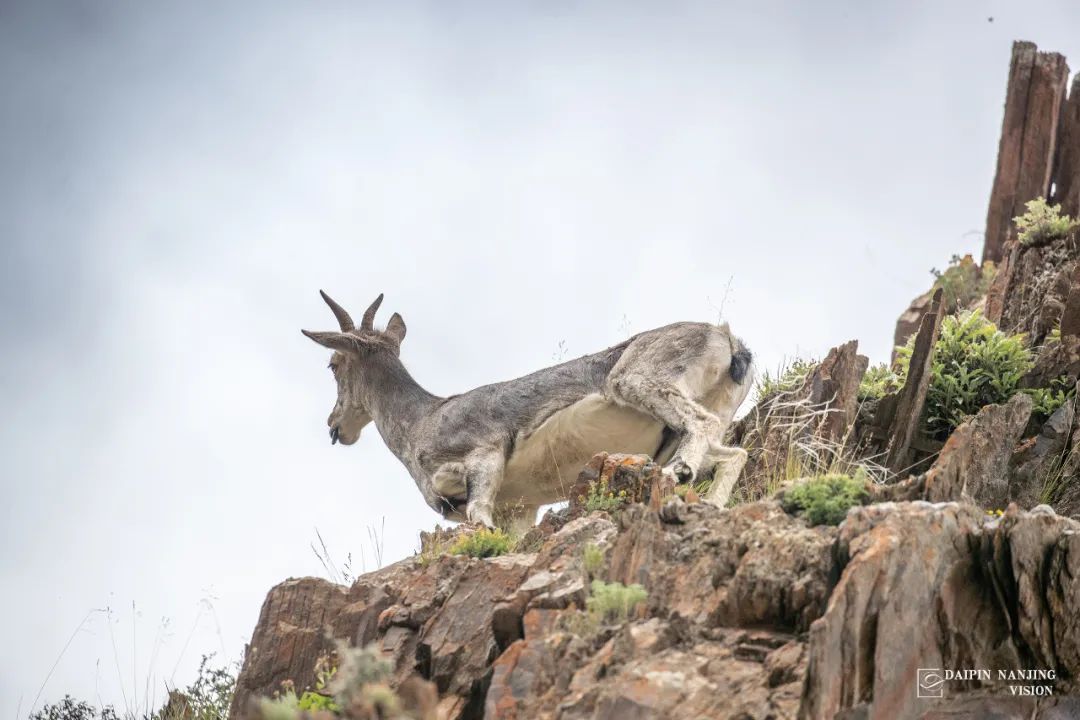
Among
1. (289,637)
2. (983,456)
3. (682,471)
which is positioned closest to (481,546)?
(289,637)

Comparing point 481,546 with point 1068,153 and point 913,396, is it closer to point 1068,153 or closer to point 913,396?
point 913,396

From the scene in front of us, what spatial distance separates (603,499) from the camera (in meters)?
13.8

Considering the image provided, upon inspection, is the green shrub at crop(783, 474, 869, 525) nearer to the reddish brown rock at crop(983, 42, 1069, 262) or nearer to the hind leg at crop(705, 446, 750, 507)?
the hind leg at crop(705, 446, 750, 507)

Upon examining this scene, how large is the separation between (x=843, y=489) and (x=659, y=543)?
161 centimetres

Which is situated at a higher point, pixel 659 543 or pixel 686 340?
pixel 686 340

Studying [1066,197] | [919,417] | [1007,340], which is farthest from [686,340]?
[1066,197]

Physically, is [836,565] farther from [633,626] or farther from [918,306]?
[918,306]

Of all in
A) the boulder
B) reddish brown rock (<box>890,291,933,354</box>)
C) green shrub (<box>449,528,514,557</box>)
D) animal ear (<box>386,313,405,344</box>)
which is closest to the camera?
green shrub (<box>449,528,514,557</box>)

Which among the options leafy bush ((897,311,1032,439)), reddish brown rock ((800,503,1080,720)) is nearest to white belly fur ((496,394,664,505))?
leafy bush ((897,311,1032,439))

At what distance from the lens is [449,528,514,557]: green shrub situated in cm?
1402

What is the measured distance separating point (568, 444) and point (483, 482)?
3.48 feet

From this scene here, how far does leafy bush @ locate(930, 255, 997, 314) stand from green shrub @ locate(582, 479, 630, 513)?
13.5 m

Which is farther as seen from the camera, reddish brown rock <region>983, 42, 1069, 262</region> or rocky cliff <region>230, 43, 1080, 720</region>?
reddish brown rock <region>983, 42, 1069, 262</region>

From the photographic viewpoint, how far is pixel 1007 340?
58.6 ft
